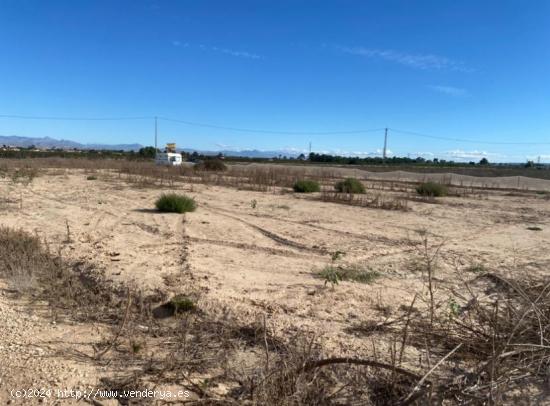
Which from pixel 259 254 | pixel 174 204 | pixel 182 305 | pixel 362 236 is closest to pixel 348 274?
pixel 259 254

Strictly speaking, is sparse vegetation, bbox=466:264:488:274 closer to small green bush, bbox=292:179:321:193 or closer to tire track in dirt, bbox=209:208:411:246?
tire track in dirt, bbox=209:208:411:246

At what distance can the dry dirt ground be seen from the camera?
12.4ft

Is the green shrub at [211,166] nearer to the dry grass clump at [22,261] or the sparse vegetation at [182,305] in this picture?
the dry grass clump at [22,261]

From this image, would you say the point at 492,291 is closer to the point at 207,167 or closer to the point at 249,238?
the point at 249,238

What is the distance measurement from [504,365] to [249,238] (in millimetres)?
6132

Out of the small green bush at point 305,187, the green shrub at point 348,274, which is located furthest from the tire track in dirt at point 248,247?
the small green bush at point 305,187

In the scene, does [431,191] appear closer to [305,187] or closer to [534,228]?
[305,187]

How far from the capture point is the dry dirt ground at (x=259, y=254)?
3.77m

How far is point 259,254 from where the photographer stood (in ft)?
23.4

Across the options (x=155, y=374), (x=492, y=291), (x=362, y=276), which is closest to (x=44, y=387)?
(x=155, y=374)

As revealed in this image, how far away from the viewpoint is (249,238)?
333 inches

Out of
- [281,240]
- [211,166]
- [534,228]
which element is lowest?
[281,240]

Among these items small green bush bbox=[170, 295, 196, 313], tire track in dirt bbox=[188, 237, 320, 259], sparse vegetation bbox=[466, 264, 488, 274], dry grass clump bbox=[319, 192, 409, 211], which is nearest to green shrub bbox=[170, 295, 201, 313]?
small green bush bbox=[170, 295, 196, 313]

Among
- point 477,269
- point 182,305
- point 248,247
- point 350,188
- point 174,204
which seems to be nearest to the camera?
point 182,305
